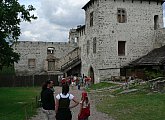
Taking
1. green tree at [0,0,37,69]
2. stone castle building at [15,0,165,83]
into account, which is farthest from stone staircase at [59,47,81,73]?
green tree at [0,0,37,69]

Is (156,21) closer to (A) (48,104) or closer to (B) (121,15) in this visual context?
(B) (121,15)

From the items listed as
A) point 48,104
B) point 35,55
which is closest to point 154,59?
point 48,104

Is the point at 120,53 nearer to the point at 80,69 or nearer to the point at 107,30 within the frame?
the point at 107,30

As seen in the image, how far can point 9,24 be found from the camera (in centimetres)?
1570

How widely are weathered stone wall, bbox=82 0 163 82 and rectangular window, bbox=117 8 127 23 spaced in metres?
0.35

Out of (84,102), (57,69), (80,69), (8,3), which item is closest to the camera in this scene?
(84,102)

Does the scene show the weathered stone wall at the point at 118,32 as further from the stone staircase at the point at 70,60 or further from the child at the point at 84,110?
the child at the point at 84,110

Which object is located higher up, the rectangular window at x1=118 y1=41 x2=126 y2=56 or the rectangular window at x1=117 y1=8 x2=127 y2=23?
the rectangular window at x1=117 y1=8 x2=127 y2=23

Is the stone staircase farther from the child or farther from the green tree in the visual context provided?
the child

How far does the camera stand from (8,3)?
16000mm

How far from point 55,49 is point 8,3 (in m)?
37.1

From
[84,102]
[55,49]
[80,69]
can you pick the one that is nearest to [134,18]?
[80,69]

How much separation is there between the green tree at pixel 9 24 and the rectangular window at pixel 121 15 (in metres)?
19.5

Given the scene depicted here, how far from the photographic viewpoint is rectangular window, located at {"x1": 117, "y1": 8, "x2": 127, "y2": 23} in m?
34.9
